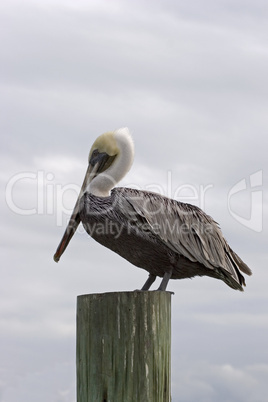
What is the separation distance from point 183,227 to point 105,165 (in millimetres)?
1175

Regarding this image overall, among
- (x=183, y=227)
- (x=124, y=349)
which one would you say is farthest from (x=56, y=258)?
(x=124, y=349)

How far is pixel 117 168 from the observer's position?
22.8 feet

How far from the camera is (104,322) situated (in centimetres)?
445

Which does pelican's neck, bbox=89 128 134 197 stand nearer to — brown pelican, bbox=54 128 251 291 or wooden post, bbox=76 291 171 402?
brown pelican, bbox=54 128 251 291

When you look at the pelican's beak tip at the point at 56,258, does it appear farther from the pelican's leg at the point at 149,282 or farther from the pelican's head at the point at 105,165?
the pelican's leg at the point at 149,282

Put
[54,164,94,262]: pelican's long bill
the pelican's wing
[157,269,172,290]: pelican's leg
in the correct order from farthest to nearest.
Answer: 1. [54,164,94,262]: pelican's long bill
2. the pelican's wing
3. [157,269,172,290]: pelican's leg

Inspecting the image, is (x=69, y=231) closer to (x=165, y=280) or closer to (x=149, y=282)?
(x=149, y=282)

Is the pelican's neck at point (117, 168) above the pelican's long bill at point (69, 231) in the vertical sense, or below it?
above

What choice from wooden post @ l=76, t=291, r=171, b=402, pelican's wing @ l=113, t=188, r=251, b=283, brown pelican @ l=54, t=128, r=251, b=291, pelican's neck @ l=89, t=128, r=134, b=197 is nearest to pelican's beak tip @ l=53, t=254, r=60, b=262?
brown pelican @ l=54, t=128, r=251, b=291

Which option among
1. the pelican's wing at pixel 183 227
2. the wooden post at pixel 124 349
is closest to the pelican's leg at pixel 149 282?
the pelican's wing at pixel 183 227

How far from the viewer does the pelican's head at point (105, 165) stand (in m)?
6.84

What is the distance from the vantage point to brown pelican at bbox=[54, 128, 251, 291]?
20.7 ft

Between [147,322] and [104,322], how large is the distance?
0.29 meters

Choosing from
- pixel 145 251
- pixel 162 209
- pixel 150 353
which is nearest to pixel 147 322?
pixel 150 353
